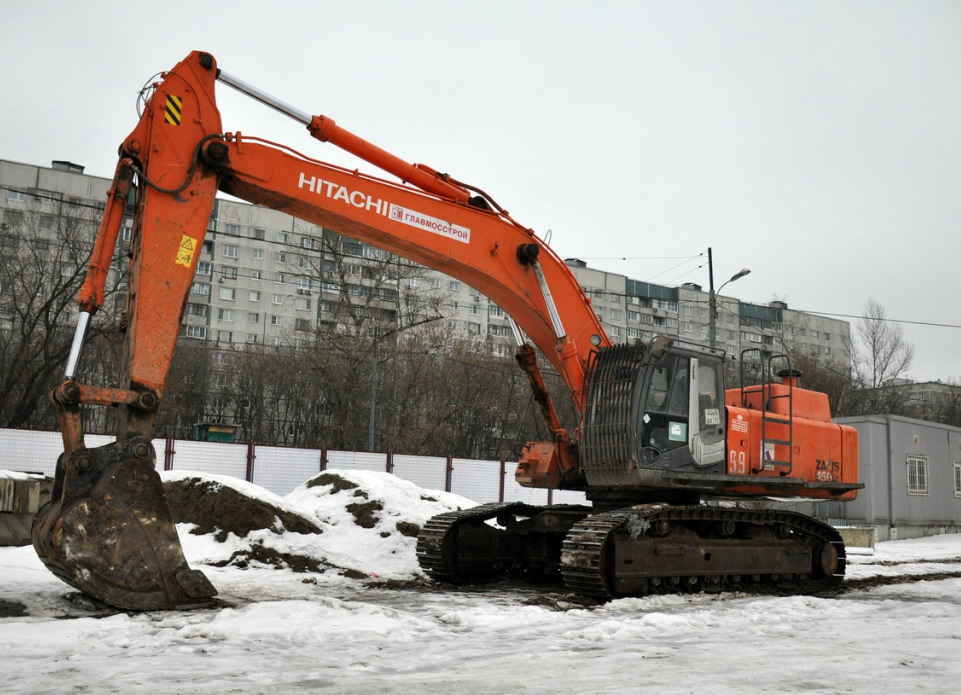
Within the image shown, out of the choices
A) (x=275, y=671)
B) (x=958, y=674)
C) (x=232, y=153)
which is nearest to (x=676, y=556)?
(x=958, y=674)

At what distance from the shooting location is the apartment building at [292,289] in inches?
1545

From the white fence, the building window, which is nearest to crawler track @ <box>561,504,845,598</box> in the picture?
the white fence

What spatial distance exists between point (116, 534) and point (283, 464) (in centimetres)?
1541

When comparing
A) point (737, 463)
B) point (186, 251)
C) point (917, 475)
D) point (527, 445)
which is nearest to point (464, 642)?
point (186, 251)

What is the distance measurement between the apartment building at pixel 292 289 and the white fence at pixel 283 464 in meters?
11.3

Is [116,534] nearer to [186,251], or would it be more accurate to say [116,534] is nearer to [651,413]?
[186,251]

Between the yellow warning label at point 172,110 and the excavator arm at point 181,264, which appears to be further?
the yellow warning label at point 172,110

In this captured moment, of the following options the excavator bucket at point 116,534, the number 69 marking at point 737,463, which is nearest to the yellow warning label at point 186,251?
the excavator bucket at point 116,534

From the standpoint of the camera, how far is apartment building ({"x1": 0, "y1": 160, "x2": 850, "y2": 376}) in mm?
39250

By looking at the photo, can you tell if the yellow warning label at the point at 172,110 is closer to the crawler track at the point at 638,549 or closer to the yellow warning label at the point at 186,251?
the yellow warning label at the point at 186,251

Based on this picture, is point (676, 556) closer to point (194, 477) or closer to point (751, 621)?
point (751, 621)

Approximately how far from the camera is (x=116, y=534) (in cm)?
696

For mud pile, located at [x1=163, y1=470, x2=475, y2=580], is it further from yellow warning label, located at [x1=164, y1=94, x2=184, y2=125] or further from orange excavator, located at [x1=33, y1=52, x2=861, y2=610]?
yellow warning label, located at [x1=164, y1=94, x2=184, y2=125]

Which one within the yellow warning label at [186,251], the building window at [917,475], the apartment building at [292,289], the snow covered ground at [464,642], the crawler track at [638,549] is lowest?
the snow covered ground at [464,642]
